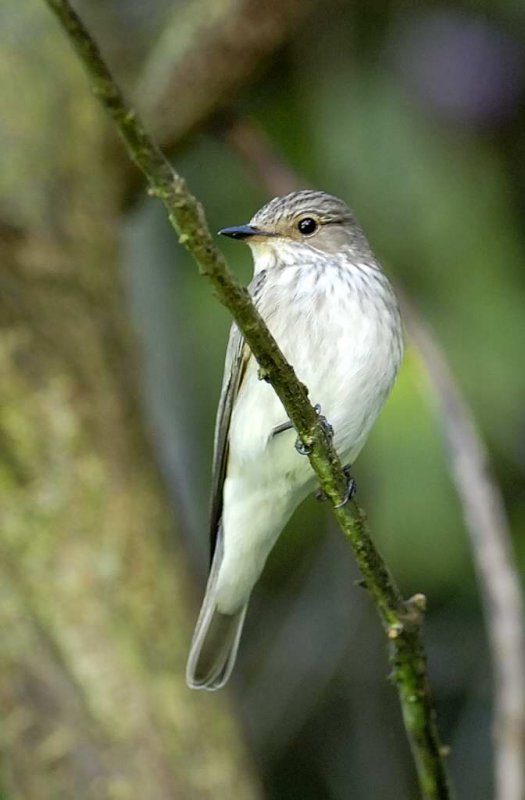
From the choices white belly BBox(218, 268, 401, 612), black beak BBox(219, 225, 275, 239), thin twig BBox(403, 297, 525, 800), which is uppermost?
black beak BBox(219, 225, 275, 239)

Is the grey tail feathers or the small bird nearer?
the small bird

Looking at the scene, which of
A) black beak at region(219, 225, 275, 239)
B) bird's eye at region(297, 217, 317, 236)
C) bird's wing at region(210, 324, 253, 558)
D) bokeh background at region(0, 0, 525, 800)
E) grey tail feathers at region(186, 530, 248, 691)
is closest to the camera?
black beak at region(219, 225, 275, 239)

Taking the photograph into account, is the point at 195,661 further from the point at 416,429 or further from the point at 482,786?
the point at 482,786

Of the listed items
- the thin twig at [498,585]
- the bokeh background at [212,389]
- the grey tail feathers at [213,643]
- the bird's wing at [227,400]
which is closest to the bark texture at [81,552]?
the bokeh background at [212,389]

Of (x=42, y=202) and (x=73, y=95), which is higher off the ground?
(x=73, y=95)

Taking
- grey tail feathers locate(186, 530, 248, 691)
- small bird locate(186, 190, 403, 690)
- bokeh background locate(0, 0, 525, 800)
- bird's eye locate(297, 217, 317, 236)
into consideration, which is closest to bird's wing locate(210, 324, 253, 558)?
small bird locate(186, 190, 403, 690)

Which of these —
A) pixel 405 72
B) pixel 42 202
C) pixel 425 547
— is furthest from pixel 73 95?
pixel 425 547

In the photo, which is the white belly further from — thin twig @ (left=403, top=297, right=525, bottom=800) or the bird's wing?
thin twig @ (left=403, top=297, right=525, bottom=800)
